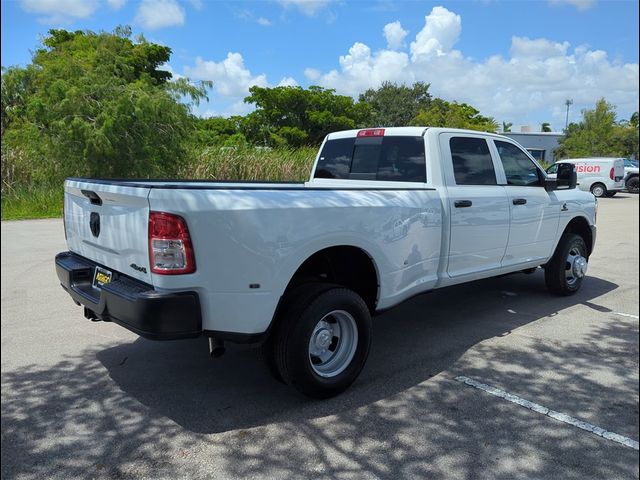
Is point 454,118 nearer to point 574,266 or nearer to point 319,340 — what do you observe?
point 574,266

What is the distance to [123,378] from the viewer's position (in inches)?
160

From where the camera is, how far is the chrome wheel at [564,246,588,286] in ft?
21.2

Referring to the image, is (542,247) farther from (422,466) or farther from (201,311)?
(201,311)

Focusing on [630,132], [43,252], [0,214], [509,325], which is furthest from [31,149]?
[630,132]

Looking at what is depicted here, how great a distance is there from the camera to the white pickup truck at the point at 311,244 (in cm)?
310

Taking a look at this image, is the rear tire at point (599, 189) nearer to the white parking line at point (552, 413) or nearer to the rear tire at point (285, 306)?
the white parking line at point (552, 413)

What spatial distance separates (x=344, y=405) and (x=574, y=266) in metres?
4.09

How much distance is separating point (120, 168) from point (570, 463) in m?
14.4

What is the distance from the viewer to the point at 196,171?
17.6m

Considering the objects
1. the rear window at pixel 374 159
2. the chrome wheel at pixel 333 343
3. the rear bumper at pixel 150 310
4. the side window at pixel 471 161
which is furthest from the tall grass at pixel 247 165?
the rear bumper at pixel 150 310

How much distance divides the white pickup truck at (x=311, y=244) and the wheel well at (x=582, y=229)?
3.61ft

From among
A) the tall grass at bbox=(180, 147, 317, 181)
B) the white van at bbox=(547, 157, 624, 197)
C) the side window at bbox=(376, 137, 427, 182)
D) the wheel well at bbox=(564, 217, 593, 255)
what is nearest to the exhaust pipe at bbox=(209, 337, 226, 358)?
the side window at bbox=(376, 137, 427, 182)

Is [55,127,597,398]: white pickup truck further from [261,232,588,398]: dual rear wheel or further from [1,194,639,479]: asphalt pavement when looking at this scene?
[1,194,639,479]: asphalt pavement

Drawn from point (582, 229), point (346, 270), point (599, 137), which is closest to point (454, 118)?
point (599, 137)
